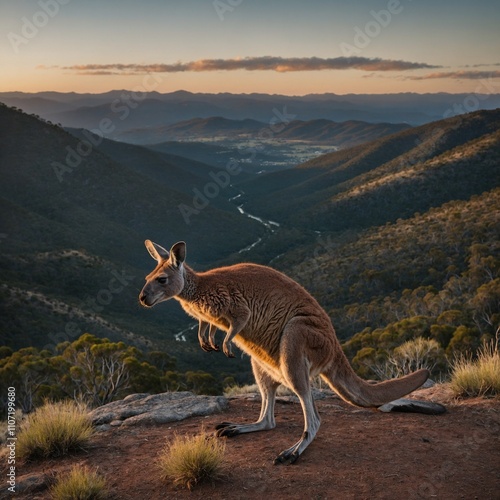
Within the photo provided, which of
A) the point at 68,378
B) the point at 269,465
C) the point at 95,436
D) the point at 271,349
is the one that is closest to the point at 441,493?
the point at 269,465

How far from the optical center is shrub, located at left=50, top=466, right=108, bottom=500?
5105 millimetres

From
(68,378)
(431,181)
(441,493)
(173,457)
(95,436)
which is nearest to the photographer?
(441,493)

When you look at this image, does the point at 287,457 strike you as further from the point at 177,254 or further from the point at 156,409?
the point at 156,409

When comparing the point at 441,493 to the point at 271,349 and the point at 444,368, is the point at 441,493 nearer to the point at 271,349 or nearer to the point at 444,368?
the point at 271,349

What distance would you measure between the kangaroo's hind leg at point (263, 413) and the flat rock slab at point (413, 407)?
1.59 m

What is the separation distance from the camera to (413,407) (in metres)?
7.23

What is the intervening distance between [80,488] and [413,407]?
4.56 metres

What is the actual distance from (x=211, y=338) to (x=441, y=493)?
3039mm

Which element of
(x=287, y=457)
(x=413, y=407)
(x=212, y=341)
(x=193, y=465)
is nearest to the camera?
(x=193, y=465)

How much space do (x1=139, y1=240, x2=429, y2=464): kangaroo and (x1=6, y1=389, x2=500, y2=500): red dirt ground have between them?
368 mm

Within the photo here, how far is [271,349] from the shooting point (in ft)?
20.5

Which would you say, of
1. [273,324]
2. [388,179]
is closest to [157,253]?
[273,324]

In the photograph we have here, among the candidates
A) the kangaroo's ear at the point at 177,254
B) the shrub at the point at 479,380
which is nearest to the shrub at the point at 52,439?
the kangaroo's ear at the point at 177,254

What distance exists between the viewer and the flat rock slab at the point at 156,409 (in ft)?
25.0
